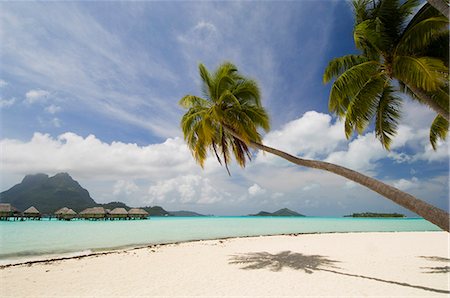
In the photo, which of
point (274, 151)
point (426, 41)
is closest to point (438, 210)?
point (426, 41)

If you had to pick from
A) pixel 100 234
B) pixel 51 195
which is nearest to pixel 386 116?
pixel 100 234

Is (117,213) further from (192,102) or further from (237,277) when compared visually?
(237,277)

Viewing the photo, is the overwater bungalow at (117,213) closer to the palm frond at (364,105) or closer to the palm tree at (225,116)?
the palm tree at (225,116)

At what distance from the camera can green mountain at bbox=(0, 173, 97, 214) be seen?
115500mm

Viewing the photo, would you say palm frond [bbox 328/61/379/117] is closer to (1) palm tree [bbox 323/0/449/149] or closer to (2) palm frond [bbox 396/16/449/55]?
(1) palm tree [bbox 323/0/449/149]

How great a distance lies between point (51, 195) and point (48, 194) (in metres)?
2.83

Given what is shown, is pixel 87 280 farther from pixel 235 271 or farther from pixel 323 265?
pixel 323 265

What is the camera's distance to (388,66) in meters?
6.12

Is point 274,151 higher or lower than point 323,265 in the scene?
higher

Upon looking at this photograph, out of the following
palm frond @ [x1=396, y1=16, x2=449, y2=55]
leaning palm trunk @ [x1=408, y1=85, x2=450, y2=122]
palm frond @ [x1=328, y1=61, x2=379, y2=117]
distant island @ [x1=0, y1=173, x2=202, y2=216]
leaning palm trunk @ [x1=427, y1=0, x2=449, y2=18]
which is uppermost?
palm frond @ [x1=396, y1=16, x2=449, y2=55]

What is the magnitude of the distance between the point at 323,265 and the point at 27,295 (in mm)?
8153

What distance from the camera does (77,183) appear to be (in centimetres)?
15225

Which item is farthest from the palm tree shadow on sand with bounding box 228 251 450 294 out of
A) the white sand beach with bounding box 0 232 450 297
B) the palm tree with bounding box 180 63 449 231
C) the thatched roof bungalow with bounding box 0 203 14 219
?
the thatched roof bungalow with bounding box 0 203 14 219

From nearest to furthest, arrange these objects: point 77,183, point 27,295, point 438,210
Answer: point 438,210, point 27,295, point 77,183
